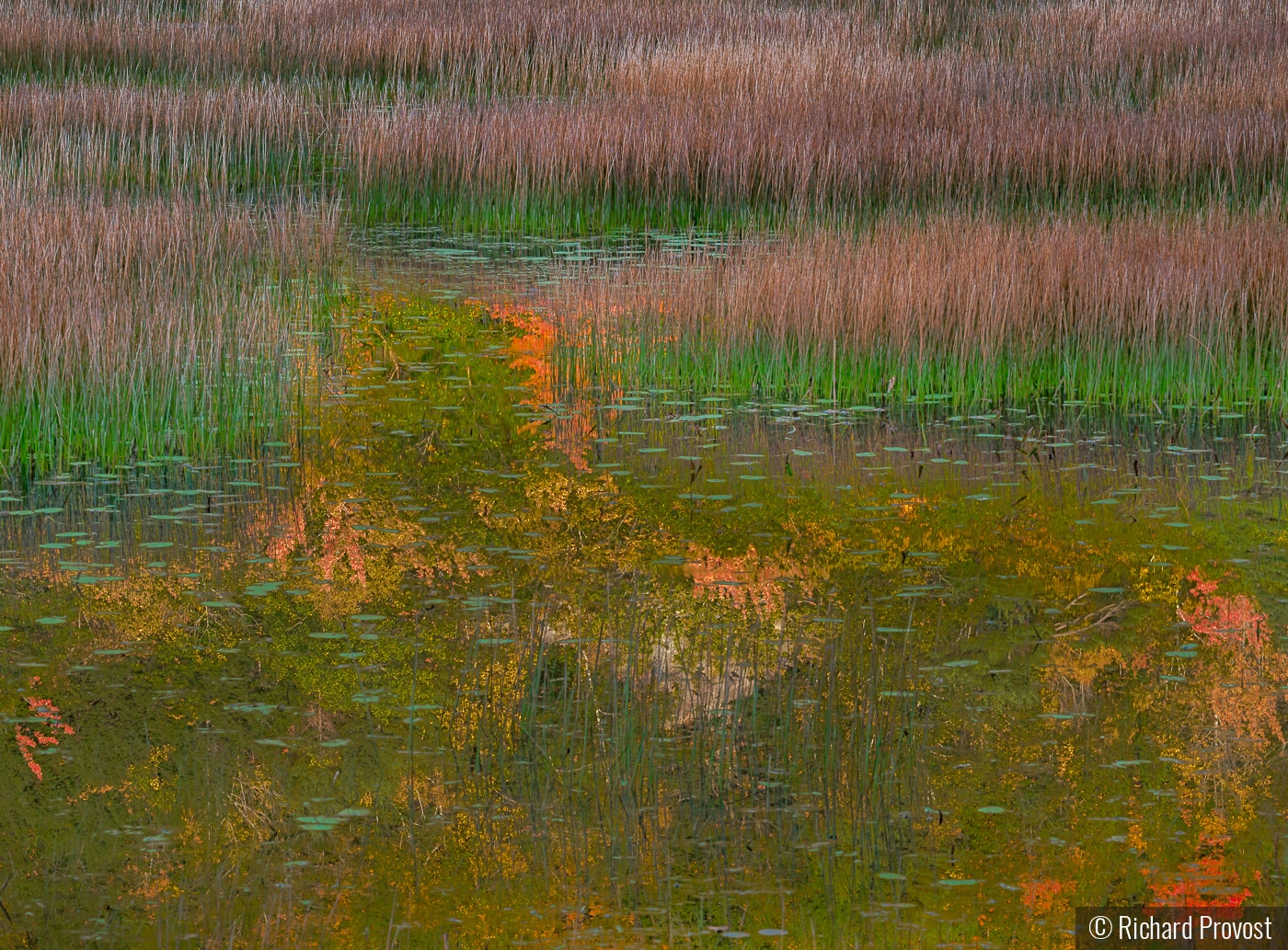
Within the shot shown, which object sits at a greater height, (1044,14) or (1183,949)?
(1044,14)

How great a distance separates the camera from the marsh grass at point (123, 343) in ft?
22.0

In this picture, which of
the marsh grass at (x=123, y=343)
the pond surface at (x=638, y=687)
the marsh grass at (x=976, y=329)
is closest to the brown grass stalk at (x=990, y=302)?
the marsh grass at (x=976, y=329)

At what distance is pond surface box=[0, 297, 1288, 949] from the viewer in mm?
3600

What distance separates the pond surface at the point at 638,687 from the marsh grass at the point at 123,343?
20 centimetres

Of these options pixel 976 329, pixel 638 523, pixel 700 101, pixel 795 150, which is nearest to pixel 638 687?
pixel 638 523

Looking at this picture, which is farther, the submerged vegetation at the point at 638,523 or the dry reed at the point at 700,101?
the dry reed at the point at 700,101

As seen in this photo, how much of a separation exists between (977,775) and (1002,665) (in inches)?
30.9

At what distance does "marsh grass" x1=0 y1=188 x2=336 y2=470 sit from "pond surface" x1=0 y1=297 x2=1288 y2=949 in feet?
0.66

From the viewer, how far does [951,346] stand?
8023 mm

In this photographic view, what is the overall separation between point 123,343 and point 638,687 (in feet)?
11.5

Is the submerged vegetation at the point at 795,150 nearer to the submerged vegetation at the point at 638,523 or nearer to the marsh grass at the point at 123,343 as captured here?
the submerged vegetation at the point at 638,523

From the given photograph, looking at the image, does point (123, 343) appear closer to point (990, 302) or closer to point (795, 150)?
point (990, 302)

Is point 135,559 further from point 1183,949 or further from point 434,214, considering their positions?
point 434,214

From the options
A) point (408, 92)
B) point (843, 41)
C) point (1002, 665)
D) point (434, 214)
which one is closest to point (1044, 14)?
point (843, 41)
